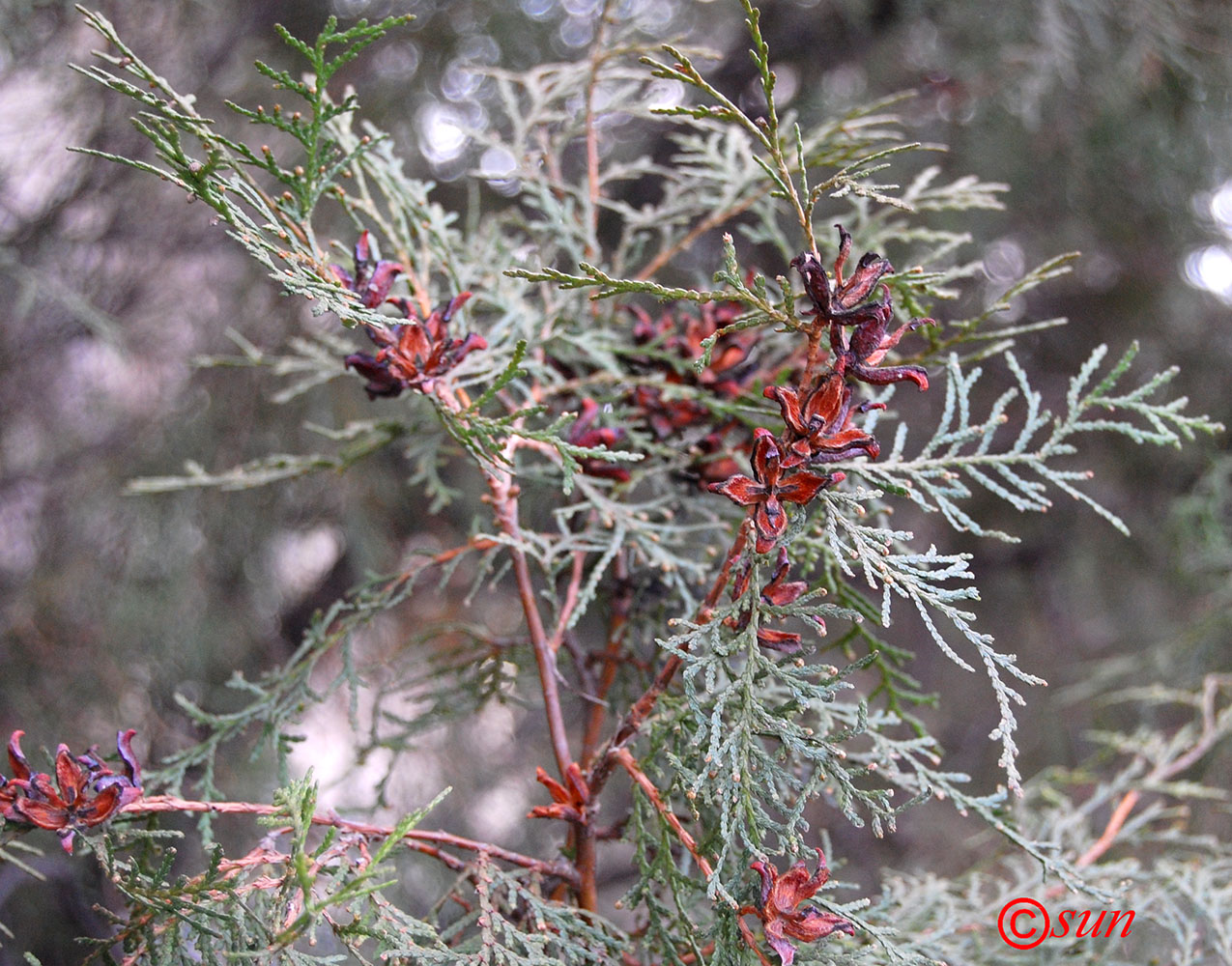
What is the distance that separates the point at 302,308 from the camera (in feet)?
5.45

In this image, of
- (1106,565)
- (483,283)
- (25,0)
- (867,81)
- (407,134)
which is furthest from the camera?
(1106,565)

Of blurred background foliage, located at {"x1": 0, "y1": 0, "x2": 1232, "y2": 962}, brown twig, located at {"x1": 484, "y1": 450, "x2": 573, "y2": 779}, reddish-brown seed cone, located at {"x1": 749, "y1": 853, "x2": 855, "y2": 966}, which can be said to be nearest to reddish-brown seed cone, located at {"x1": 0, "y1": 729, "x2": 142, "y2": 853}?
brown twig, located at {"x1": 484, "y1": 450, "x2": 573, "y2": 779}

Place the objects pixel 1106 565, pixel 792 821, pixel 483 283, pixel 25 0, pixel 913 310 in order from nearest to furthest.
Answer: pixel 792 821
pixel 913 310
pixel 483 283
pixel 25 0
pixel 1106 565

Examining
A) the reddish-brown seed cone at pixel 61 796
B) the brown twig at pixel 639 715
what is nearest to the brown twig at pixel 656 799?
the brown twig at pixel 639 715

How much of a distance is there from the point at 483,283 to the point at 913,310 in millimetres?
363

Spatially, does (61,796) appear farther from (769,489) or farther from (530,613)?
(769,489)

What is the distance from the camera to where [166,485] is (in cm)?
80

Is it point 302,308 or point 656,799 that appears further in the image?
point 302,308

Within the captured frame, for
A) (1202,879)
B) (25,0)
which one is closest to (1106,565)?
(1202,879)

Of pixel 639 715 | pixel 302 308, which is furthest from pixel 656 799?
pixel 302 308

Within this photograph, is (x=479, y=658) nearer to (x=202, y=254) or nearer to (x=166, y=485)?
(x=166, y=485)

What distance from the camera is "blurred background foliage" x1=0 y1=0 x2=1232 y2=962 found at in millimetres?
1519

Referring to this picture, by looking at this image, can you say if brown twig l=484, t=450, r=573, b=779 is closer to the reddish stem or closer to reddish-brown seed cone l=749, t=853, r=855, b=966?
the reddish stem

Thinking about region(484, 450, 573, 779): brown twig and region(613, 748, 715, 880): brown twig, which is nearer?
region(613, 748, 715, 880): brown twig
